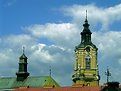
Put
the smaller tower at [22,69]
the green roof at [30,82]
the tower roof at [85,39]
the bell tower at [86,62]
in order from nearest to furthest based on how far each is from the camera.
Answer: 1. the green roof at [30,82]
2. the smaller tower at [22,69]
3. the bell tower at [86,62]
4. the tower roof at [85,39]

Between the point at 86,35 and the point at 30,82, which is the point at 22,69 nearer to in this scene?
the point at 30,82

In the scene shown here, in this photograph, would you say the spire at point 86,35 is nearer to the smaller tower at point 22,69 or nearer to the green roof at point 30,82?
the smaller tower at point 22,69

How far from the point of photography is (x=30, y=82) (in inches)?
5202

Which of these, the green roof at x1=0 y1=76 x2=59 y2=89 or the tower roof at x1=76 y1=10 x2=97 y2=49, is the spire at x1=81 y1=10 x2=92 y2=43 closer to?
the tower roof at x1=76 y1=10 x2=97 y2=49

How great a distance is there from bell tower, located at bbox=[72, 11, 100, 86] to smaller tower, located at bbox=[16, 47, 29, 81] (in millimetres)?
14826

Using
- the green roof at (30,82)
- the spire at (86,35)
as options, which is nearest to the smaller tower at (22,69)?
the green roof at (30,82)

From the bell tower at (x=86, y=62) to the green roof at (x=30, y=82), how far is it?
1266 cm

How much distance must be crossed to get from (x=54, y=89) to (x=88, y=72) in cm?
3657

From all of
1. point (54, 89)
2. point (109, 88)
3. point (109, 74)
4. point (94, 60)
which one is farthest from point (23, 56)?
point (109, 74)

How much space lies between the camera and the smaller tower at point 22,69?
442 ft

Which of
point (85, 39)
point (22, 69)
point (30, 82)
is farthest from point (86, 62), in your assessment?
point (30, 82)

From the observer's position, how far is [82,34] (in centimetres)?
14775

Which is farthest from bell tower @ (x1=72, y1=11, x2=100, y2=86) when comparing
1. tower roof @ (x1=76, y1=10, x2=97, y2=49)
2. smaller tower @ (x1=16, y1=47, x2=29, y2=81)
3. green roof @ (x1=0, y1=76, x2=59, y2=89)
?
smaller tower @ (x1=16, y1=47, x2=29, y2=81)

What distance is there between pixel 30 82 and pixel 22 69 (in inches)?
252
